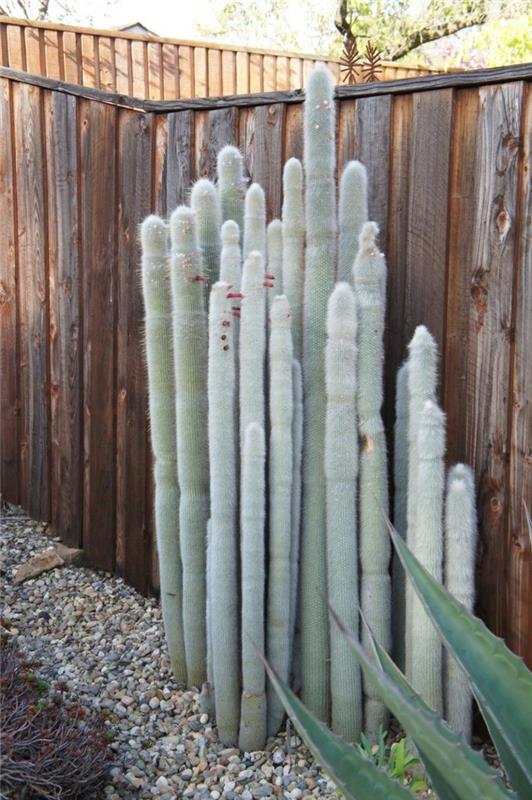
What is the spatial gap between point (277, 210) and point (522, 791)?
84.5 inches

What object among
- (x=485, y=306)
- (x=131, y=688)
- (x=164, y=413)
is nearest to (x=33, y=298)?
(x=164, y=413)

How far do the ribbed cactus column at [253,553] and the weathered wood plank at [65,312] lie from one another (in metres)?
1.53

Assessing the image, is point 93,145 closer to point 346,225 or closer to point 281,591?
point 346,225

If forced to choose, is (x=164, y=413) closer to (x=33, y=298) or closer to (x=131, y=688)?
(x=131, y=688)

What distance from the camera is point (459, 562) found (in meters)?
2.39

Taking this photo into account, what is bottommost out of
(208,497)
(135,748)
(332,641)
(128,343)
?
(135,748)

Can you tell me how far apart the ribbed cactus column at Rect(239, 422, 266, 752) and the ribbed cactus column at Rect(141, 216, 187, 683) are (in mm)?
418

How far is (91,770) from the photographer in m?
2.29

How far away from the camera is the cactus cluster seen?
7.96 feet

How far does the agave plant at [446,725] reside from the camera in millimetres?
938

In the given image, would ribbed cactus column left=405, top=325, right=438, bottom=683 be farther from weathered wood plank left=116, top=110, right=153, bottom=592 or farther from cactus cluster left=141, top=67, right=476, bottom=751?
weathered wood plank left=116, top=110, right=153, bottom=592

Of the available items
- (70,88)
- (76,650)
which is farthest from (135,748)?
(70,88)

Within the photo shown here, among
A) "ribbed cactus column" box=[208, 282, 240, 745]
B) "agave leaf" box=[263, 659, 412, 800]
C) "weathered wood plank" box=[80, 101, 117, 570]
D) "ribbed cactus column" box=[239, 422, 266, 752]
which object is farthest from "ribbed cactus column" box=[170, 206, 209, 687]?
"agave leaf" box=[263, 659, 412, 800]

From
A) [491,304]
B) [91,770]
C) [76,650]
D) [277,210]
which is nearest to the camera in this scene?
[91,770]
